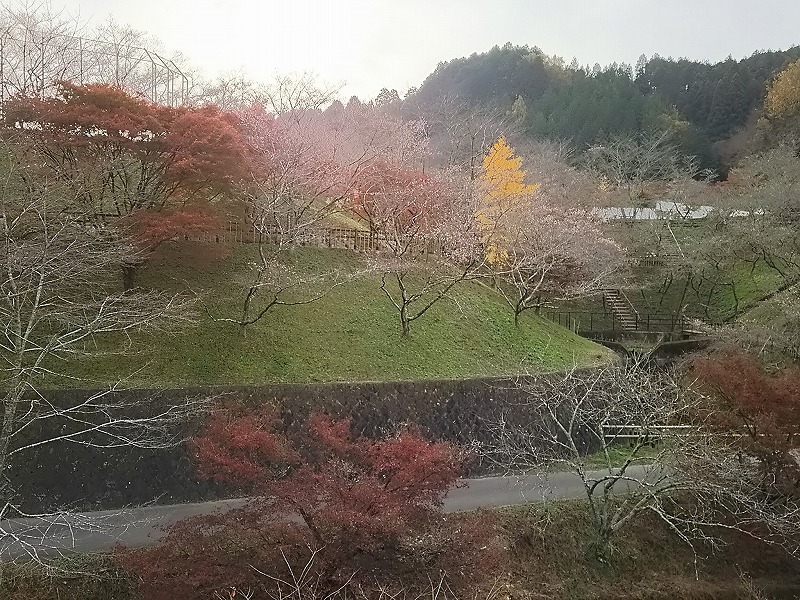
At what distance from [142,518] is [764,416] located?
1205 cm

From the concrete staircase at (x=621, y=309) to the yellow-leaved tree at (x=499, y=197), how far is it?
744cm

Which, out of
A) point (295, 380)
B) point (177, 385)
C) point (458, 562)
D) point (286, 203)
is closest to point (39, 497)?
point (177, 385)

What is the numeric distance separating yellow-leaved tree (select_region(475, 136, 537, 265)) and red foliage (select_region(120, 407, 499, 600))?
1190cm

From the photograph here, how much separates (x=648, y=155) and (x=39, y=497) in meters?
35.7

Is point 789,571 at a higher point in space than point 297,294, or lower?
lower

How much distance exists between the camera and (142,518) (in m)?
10.2

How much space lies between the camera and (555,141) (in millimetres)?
39812

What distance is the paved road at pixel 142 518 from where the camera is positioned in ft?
29.4

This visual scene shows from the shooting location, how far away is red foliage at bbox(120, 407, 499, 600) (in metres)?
7.61

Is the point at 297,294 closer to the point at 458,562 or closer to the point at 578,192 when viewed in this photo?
the point at 458,562

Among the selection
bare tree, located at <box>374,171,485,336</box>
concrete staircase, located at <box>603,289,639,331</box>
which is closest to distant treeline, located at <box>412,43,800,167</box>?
concrete staircase, located at <box>603,289,639,331</box>

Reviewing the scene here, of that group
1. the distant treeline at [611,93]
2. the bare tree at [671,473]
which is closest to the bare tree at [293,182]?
the bare tree at [671,473]

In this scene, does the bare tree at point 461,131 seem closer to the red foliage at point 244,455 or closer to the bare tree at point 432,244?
the bare tree at point 432,244

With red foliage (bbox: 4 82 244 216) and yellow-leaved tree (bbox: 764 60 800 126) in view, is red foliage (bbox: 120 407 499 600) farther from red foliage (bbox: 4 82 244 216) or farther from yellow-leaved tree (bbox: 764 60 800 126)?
yellow-leaved tree (bbox: 764 60 800 126)
